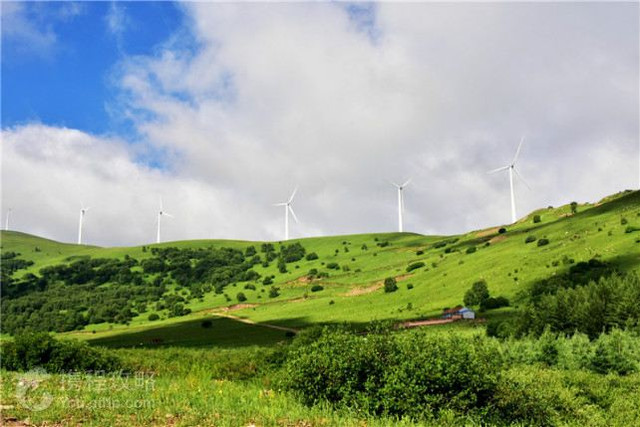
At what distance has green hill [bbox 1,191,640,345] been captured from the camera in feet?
307

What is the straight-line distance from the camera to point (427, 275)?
127938 mm

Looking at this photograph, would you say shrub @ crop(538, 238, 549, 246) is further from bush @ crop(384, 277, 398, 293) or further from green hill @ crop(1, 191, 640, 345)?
bush @ crop(384, 277, 398, 293)

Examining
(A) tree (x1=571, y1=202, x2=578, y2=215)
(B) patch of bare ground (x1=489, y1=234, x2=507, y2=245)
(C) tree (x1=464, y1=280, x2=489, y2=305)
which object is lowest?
(C) tree (x1=464, y1=280, x2=489, y2=305)

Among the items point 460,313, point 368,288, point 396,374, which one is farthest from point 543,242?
point 396,374

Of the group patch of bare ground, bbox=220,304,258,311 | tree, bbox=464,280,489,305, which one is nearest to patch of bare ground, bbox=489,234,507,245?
tree, bbox=464,280,489,305

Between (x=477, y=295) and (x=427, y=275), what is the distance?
4072 cm

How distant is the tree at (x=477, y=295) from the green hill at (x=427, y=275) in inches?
154

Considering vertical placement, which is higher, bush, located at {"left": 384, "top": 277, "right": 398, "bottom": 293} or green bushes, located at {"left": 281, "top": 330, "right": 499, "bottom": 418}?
bush, located at {"left": 384, "top": 277, "right": 398, "bottom": 293}

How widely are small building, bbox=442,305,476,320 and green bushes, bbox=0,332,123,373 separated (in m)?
61.3

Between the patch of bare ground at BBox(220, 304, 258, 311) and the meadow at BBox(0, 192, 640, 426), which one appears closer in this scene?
the meadow at BBox(0, 192, 640, 426)

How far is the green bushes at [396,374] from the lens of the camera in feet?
50.1

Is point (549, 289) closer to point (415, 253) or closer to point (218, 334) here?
point (218, 334)

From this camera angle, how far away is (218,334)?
10369 centimetres

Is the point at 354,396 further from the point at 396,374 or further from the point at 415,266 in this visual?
the point at 415,266
